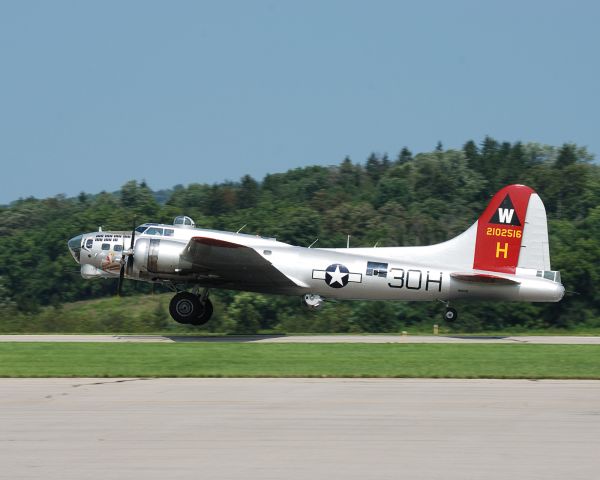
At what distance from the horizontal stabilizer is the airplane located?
0.03 metres

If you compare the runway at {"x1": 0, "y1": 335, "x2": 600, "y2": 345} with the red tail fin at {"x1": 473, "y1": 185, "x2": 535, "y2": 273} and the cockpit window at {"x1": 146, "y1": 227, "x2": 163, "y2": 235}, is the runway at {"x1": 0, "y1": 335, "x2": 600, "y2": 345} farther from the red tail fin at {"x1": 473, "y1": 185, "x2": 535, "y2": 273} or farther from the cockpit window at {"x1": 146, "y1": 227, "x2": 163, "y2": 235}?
the cockpit window at {"x1": 146, "y1": 227, "x2": 163, "y2": 235}

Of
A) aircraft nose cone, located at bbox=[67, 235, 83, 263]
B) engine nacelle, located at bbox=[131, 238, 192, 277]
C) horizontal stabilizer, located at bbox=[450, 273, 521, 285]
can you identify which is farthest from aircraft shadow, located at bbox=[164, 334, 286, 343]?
horizontal stabilizer, located at bbox=[450, 273, 521, 285]

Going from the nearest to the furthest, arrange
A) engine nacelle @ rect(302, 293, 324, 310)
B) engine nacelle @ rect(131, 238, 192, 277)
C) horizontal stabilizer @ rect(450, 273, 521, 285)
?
engine nacelle @ rect(131, 238, 192, 277)
horizontal stabilizer @ rect(450, 273, 521, 285)
engine nacelle @ rect(302, 293, 324, 310)

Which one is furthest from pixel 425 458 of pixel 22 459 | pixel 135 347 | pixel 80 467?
pixel 135 347

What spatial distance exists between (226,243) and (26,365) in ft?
26.8

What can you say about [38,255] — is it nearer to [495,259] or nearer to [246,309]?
[246,309]

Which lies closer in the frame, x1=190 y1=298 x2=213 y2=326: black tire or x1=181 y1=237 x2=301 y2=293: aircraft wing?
x1=181 y1=237 x2=301 y2=293: aircraft wing

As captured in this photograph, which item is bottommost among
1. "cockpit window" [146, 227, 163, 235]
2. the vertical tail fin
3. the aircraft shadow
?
the aircraft shadow

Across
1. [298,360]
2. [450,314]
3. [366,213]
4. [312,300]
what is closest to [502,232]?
[450,314]

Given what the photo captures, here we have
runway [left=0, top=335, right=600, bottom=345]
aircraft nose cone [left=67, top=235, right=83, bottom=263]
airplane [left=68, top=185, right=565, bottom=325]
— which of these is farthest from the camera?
aircraft nose cone [left=67, top=235, right=83, bottom=263]

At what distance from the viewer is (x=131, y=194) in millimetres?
102000

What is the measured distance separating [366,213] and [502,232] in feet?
170

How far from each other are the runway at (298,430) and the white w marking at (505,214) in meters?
13.0

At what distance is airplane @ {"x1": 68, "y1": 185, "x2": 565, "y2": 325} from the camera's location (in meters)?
28.4
